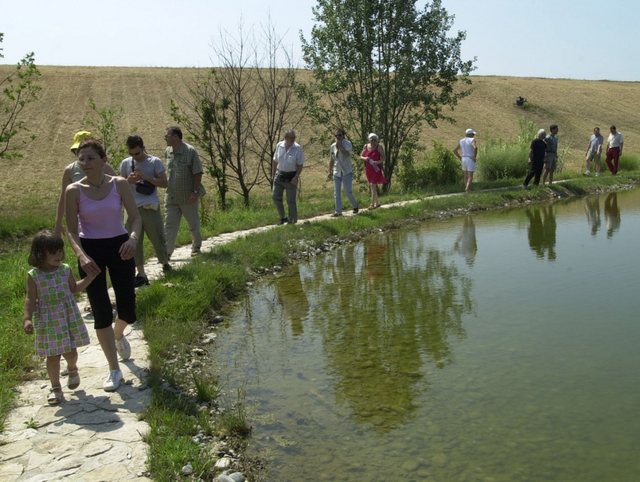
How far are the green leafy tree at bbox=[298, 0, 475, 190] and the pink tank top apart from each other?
14332 mm

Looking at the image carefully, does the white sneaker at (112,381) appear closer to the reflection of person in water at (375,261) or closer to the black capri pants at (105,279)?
the black capri pants at (105,279)

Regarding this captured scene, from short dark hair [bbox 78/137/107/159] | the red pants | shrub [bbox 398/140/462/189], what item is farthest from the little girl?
the red pants

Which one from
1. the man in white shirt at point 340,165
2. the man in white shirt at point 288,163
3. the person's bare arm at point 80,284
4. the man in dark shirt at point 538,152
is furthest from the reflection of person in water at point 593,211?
the person's bare arm at point 80,284

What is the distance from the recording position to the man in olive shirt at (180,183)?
923cm

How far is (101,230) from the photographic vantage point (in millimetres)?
5227

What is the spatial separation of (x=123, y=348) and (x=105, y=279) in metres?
0.87

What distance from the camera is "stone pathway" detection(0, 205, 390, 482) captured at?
3963mm

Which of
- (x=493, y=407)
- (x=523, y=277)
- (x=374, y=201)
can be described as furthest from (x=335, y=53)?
(x=493, y=407)

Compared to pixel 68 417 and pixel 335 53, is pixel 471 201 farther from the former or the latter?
pixel 68 417

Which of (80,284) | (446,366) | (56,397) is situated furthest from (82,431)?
(446,366)

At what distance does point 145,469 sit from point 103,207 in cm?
218

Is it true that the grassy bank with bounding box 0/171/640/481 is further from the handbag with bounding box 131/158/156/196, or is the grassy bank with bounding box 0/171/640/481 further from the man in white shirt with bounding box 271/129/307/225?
the handbag with bounding box 131/158/156/196

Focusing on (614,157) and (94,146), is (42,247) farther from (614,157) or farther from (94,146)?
(614,157)

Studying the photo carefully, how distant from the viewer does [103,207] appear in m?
5.20
